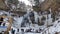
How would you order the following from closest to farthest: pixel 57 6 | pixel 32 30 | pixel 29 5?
pixel 32 30, pixel 57 6, pixel 29 5

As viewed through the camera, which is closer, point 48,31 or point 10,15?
point 48,31

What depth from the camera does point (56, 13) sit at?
5.29m

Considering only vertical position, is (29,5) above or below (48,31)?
above

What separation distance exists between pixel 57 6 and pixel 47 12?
366 mm

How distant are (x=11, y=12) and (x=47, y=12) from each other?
1.08 metres

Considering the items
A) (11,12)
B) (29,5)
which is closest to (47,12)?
(29,5)

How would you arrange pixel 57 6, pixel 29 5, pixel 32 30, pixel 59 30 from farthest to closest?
1. pixel 29 5
2. pixel 57 6
3. pixel 32 30
4. pixel 59 30

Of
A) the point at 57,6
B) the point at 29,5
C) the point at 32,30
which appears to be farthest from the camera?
the point at 29,5

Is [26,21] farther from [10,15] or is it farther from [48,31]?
[48,31]

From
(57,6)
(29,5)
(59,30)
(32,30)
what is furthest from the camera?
(29,5)

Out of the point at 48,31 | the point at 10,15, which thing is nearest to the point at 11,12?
the point at 10,15

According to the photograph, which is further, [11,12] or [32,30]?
[11,12]

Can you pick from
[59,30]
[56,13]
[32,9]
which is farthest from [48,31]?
[32,9]

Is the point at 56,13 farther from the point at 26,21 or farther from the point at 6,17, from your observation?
the point at 6,17
